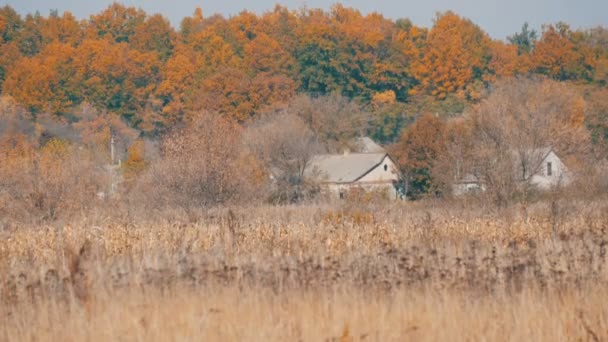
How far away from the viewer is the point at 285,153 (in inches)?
2315

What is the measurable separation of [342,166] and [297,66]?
96.3 ft

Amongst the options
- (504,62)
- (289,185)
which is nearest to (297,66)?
(504,62)

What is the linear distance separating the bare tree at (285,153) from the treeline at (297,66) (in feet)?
56.0

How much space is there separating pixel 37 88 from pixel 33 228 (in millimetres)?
70262

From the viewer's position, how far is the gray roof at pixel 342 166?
59.0m

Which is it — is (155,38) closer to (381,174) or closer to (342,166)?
(342,166)

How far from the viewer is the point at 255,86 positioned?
76375 millimetres

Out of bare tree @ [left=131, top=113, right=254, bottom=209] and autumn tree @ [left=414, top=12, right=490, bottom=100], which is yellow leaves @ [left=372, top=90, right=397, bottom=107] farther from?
bare tree @ [left=131, top=113, right=254, bottom=209]

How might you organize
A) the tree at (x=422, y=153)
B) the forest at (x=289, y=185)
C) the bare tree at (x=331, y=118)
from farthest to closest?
the bare tree at (x=331, y=118) < the tree at (x=422, y=153) < the forest at (x=289, y=185)

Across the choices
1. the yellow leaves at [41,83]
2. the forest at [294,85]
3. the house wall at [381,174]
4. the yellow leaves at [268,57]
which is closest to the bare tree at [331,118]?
the forest at [294,85]

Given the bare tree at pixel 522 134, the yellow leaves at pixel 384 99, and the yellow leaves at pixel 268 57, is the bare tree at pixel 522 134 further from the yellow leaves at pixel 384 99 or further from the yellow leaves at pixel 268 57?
the yellow leaves at pixel 268 57

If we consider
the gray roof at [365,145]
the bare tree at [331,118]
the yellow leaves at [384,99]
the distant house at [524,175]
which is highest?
the yellow leaves at [384,99]

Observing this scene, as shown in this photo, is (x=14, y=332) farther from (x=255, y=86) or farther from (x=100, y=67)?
(x=100, y=67)

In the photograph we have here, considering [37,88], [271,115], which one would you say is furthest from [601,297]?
[37,88]
